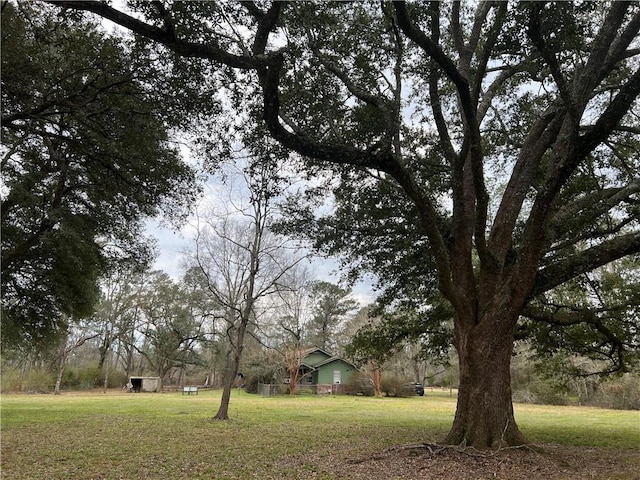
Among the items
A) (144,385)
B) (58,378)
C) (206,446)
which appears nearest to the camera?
(206,446)

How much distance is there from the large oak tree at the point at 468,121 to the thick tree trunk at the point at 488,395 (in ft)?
0.09

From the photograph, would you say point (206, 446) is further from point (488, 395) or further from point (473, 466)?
point (488, 395)

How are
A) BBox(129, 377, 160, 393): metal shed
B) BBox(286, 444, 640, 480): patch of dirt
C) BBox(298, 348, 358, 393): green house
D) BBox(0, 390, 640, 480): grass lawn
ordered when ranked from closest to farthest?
BBox(286, 444, 640, 480): patch of dirt
BBox(0, 390, 640, 480): grass lawn
BBox(298, 348, 358, 393): green house
BBox(129, 377, 160, 393): metal shed

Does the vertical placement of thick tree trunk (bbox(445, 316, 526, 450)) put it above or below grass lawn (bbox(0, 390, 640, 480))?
above

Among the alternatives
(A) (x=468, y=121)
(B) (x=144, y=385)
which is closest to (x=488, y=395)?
(A) (x=468, y=121)

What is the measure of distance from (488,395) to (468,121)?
4984 mm

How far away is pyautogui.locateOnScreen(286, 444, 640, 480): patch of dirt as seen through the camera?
6.80 meters

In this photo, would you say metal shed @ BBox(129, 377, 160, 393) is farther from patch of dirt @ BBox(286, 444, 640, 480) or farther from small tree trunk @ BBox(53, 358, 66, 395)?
patch of dirt @ BBox(286, 444, 640, 480)

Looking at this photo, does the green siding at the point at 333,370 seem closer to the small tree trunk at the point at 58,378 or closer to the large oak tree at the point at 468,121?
the small tree trunk at the point at 58,378

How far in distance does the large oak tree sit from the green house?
31840 millimetres

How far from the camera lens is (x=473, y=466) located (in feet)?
23.5

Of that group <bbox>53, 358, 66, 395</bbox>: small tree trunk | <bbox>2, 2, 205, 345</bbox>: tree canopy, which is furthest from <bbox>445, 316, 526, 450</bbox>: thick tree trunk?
<bbox>53, 358, 66, 395</bbox>: small tree trunk

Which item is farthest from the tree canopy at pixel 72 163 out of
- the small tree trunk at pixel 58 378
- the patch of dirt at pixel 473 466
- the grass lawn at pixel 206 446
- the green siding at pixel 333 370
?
the green siding at pixel 333 370

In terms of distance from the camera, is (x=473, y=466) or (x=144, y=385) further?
(x=144, y=385)
